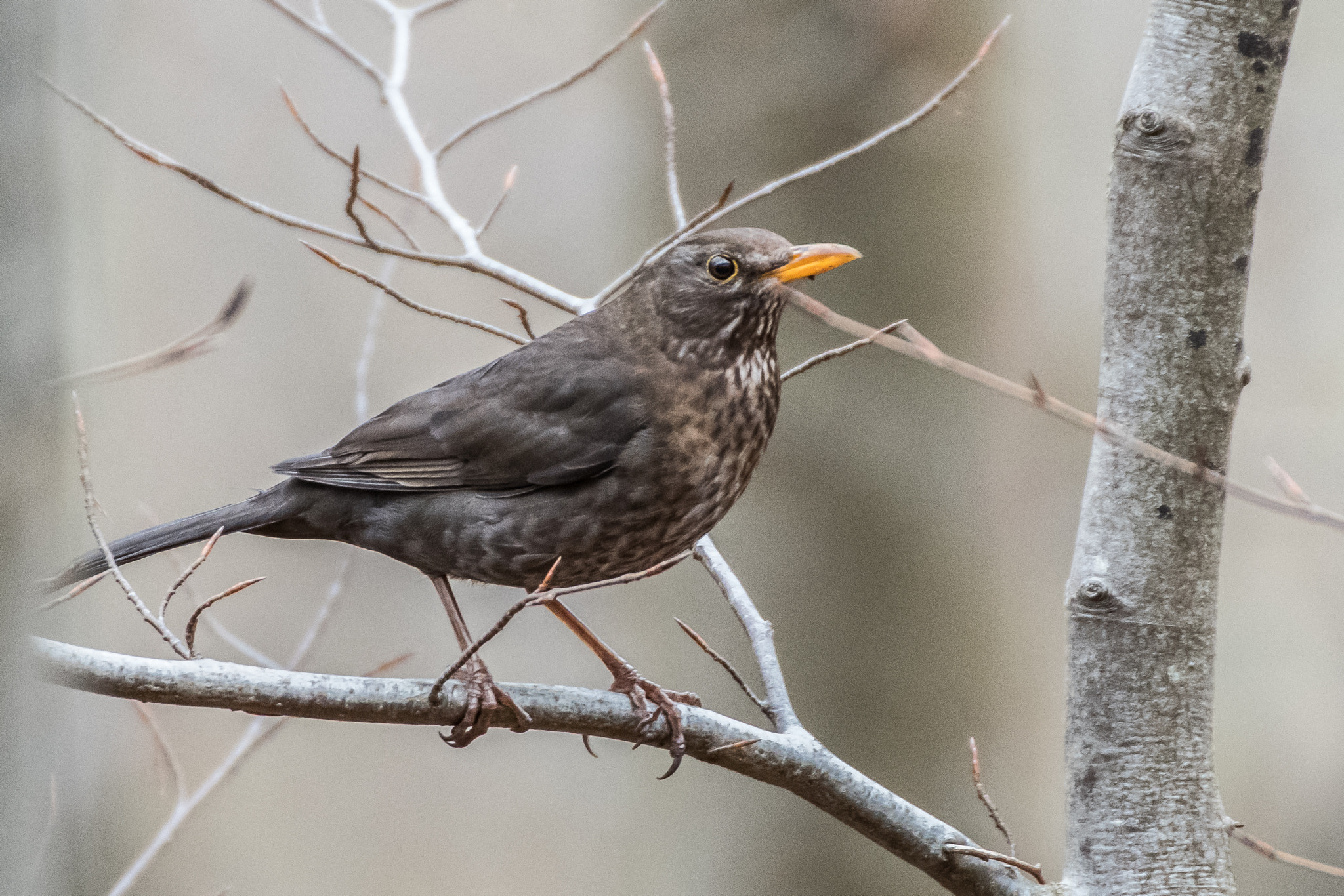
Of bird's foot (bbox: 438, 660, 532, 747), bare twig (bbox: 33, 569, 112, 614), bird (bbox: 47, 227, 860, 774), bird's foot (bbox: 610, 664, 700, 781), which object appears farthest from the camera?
bird (bbox: 47, 227, 860, 774)

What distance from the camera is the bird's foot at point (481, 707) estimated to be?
2170mm

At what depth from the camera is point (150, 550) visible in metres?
2.53

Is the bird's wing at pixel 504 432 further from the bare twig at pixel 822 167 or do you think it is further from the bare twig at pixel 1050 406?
the bare twig at pixel 1050 406

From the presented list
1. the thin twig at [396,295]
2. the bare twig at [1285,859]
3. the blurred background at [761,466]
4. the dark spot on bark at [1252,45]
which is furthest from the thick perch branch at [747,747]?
the dark spot on bark at [1252,45]

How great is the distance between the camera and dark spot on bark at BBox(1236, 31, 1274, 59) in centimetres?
194

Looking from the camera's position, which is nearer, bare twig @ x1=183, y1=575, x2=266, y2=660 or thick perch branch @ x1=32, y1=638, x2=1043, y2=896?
bare twig @ x1=183, y1=575, x2=266, y2=660

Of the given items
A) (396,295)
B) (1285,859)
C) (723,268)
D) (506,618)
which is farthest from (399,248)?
(1285,859)

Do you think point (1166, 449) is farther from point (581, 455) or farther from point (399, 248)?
point (399, 248)

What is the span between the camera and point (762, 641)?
8.24ft

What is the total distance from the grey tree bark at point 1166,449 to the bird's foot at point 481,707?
0.97 m

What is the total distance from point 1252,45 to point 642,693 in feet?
5.26

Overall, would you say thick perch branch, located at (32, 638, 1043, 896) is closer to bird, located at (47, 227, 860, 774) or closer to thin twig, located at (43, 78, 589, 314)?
bird, located at (47, 227, 860, 774)

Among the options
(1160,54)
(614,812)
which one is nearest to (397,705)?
(1160,54)

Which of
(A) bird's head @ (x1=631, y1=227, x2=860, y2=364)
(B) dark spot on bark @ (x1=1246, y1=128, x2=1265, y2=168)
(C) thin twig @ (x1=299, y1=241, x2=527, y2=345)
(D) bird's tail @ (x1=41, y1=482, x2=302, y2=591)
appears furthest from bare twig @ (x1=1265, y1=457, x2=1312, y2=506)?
(D) bird's tail @ (x1=41, y1=482, x2=302, y2=591)
